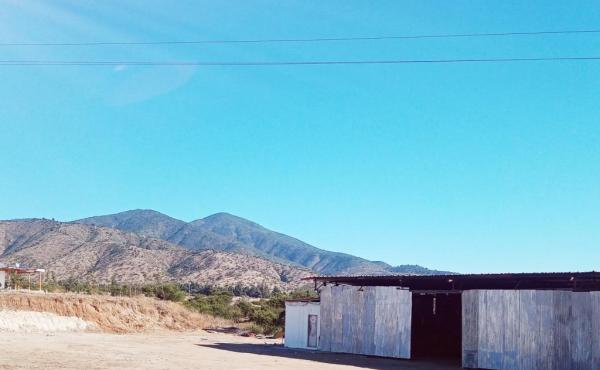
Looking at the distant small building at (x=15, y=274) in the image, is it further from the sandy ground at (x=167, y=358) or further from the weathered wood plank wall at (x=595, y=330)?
the weathered wood plank wall at (x=595, y=330)

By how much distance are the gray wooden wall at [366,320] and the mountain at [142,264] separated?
5914cm

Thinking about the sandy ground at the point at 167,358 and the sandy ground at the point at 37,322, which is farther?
the sandy ground at the point at 37,322

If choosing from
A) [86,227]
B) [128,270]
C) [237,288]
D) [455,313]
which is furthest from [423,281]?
[86,227]

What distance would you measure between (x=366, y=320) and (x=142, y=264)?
74819 mm

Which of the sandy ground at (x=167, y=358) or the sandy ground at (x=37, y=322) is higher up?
the sandy ground at (x=167, y=358)

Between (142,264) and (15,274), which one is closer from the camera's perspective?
(15,274)

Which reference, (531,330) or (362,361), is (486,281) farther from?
(362,361)

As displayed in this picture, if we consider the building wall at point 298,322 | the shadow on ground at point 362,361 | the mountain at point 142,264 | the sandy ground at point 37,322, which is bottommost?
the sandy ground at point 37,322

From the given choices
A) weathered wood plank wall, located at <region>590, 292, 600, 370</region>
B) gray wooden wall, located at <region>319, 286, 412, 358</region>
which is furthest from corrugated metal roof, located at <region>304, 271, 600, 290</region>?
weathered wood plank wall, located at <region>590, 292, 600, 370</region>

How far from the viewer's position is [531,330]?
82.8ft

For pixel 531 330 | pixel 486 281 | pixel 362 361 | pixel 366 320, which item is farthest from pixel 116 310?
pixel 531 330

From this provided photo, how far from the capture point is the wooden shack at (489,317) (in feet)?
79.8

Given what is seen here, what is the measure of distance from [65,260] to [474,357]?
288 feet

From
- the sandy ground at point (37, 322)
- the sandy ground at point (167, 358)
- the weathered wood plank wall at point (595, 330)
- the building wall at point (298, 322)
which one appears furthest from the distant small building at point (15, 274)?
the weathered wood plank wall at point (595, 330)
